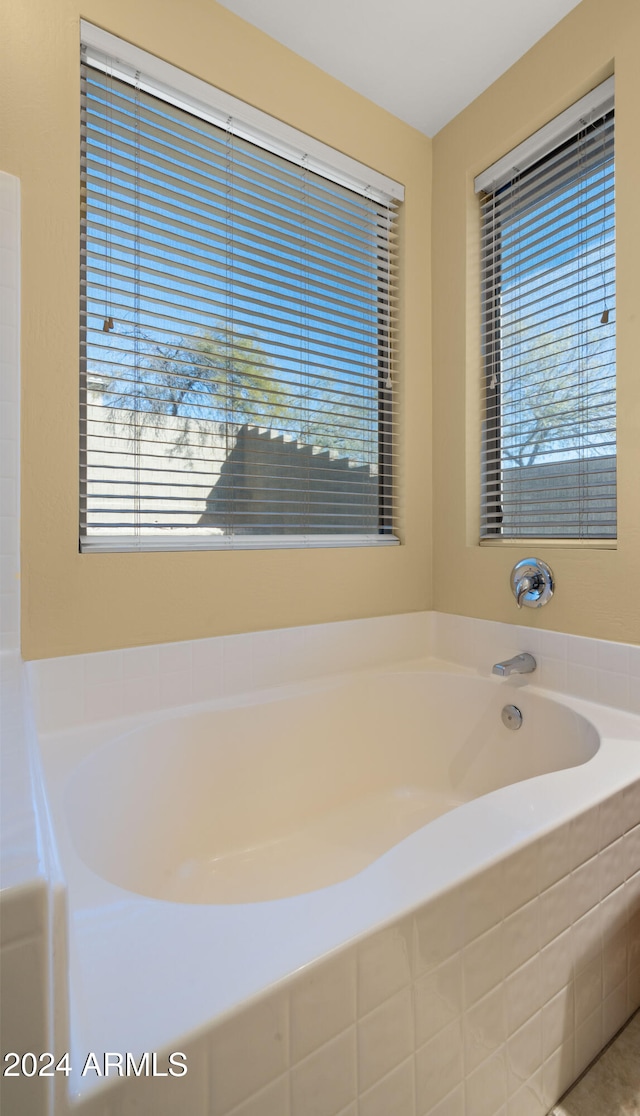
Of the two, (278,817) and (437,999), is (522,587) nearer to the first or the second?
(278,817)

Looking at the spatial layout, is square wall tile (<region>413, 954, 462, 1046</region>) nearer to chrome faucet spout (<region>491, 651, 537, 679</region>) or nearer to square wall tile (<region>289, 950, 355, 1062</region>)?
square wall tile (<region>289, 950, 355, 1062</region>)

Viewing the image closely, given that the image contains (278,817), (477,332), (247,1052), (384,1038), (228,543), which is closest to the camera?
(247,1052)

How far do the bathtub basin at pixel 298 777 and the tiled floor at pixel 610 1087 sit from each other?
0.58 meters

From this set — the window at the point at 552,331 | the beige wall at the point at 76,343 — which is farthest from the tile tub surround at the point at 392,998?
the window at the point at 552,331

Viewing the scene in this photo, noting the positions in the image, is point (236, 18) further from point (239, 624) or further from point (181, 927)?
point (181, 927)

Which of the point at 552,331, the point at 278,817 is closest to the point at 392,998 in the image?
the point at 278,817

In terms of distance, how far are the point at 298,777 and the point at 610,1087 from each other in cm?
91

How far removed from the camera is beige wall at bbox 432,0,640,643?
4.74 feet

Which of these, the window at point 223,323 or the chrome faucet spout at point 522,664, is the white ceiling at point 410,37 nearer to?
the window at point 223,323

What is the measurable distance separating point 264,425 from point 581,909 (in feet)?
4.81

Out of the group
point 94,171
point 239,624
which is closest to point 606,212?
point 94,171

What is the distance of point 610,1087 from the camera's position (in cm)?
A: 97

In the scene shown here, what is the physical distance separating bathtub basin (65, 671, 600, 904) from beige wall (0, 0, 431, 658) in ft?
0.96

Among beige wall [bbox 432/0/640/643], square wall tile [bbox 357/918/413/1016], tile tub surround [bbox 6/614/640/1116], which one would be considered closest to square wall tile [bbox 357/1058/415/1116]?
tile tub surround [bbox 6/614/640/1116]
